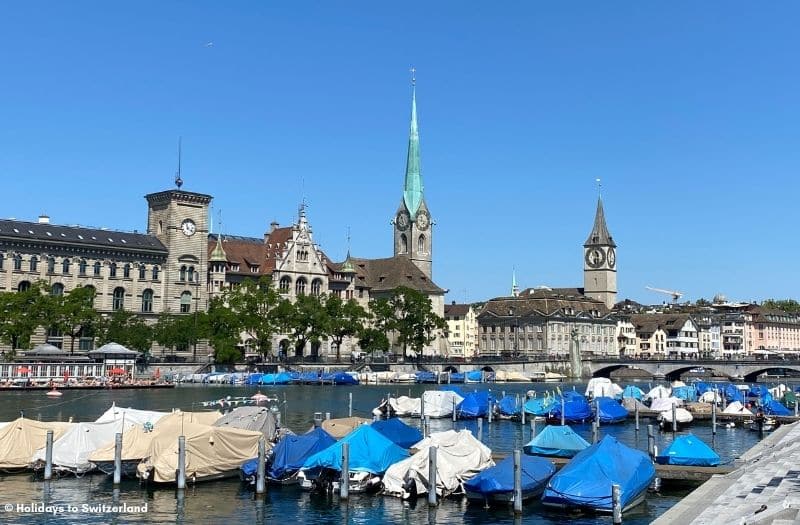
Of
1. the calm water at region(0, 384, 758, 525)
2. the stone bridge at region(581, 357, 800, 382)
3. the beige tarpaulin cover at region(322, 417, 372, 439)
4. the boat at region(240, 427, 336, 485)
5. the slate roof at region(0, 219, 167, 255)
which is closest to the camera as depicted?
the calm water at region(0, 384, 758, 525)

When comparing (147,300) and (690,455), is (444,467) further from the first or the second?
(147,300)

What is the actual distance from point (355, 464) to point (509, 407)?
39568 mm

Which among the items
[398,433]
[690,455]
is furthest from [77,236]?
[690,455]

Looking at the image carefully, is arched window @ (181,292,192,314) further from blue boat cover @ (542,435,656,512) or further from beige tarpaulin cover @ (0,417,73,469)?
blue boat cover @ (542,435,656,512)

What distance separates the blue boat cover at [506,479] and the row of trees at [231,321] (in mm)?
89829

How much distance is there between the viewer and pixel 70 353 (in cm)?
11538

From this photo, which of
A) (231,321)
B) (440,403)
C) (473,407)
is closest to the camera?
(473,407)

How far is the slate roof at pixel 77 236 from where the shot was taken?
12512cm

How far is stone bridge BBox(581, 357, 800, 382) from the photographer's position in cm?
14638

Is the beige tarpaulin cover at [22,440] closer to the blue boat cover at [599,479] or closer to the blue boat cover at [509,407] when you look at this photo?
the blue boat cover at [599,479]

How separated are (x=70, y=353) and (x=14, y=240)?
744 inches

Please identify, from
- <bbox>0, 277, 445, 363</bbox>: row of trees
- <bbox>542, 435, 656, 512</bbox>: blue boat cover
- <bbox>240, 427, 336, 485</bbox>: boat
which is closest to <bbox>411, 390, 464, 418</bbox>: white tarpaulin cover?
<bbox>240, 427, 336, 485</bbox>: boat

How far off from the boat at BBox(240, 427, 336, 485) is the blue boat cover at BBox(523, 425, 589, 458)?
1060cm

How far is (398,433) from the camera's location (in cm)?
4766
